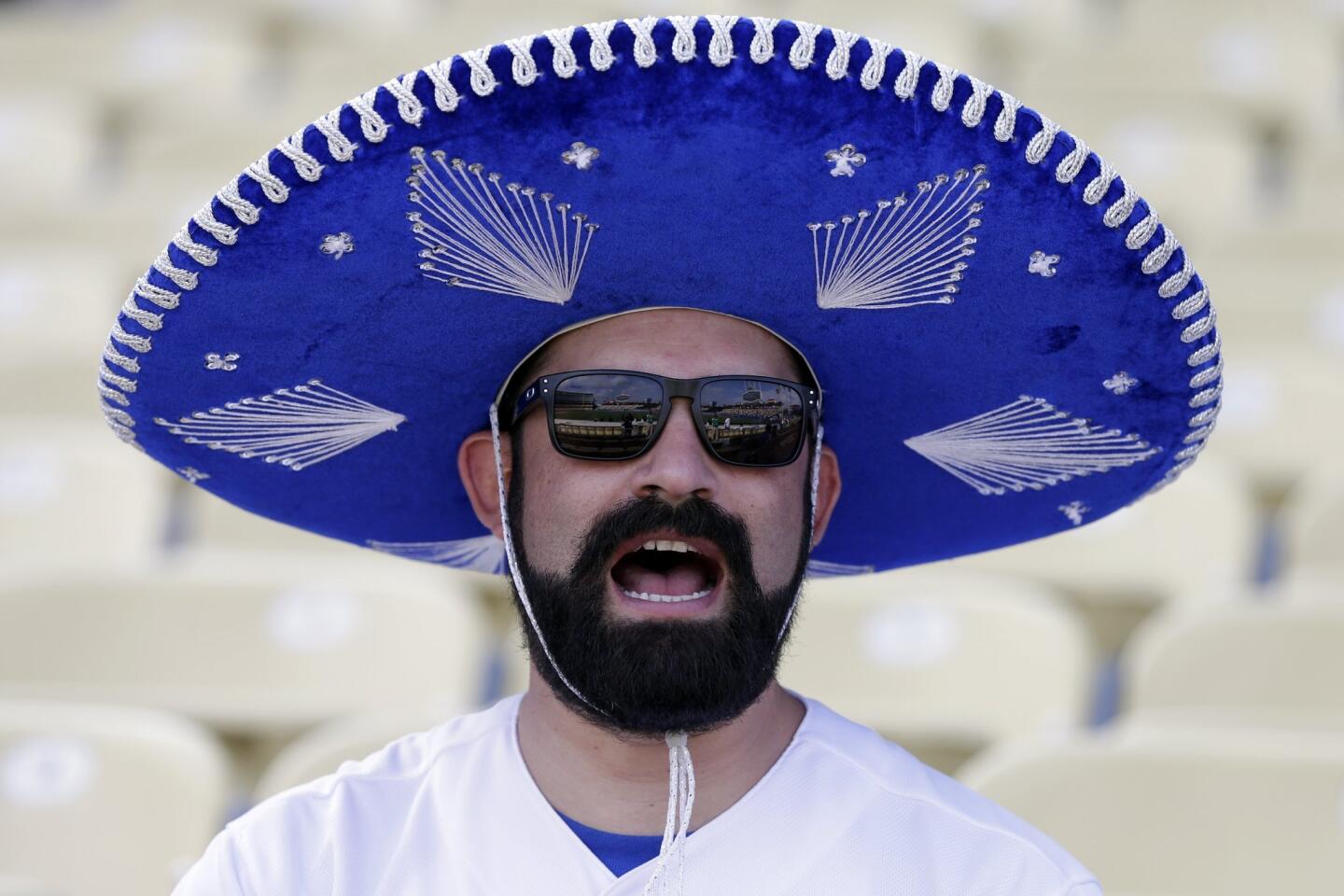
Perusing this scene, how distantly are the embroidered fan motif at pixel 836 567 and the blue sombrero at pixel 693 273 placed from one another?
0.11 meters

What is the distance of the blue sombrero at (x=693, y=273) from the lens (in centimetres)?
134

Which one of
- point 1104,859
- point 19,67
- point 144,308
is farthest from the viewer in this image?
point 19,67

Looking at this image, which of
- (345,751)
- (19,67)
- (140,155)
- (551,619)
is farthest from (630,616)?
(19,67)

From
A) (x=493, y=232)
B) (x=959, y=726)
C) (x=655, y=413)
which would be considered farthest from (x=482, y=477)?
(x=959, y=726)

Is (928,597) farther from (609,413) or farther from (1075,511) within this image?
(609,413)

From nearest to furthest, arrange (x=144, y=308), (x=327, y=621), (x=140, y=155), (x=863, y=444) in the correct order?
(x=144, y=308) → (x=863, y=444) → (x=327, y=621) → (x=140, y=155)

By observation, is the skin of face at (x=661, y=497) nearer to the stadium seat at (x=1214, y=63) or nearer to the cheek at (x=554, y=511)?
the cheek at (x=554, y=511)

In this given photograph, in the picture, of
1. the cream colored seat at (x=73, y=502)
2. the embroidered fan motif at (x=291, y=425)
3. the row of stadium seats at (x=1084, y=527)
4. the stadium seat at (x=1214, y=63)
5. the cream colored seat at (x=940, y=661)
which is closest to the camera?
the embroidered fan motif at (x=291, y=425)

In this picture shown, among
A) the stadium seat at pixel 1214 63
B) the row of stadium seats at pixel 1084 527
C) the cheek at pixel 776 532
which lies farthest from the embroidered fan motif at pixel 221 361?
the stadium seat at pixel 1214 63

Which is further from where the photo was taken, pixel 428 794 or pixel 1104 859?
pixel 1104 859

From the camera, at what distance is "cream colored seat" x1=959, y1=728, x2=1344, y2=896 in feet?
7.22

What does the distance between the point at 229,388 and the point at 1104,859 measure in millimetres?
1309

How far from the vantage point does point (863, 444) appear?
1877 mm

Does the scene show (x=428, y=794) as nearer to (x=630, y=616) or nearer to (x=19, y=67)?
(x=630, y=616)
